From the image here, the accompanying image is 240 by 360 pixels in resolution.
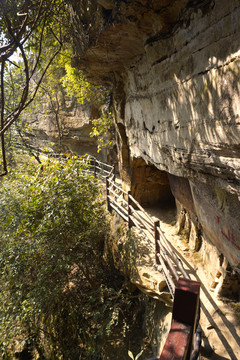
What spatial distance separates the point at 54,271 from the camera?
4.47 m

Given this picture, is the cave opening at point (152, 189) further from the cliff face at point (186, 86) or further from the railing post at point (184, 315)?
the railing post at point (184, 315)

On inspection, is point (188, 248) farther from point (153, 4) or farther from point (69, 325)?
point (153, 4)

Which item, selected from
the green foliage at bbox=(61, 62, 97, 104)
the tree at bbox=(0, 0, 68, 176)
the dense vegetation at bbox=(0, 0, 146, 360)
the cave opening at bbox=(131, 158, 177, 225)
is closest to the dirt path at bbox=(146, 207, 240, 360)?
the dense vegetation at bbox=(0, 0, 146, 360)

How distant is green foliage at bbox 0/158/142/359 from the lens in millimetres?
4359

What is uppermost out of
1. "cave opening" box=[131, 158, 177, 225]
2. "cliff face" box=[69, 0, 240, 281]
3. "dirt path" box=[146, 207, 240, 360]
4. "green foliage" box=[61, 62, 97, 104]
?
"green foliage" box=[61, 62, 97, 104]

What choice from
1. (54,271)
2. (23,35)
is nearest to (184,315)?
(54,271)

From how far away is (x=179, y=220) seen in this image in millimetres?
5672

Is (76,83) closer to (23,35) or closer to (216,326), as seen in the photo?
(23,35)

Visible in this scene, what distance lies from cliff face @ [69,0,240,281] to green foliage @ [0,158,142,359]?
2049mm

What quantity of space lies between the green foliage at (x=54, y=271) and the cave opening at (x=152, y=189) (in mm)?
1798

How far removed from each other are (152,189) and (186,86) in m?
4.82

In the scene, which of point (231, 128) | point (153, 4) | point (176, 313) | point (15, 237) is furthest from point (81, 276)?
point (153, 4)

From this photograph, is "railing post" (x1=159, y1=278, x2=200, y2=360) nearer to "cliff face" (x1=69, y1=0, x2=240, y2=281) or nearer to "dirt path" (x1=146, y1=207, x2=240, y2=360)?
"cliff face" (x1=69, y1=0, x2=240, y2=281)

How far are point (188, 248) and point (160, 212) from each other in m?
2.20
